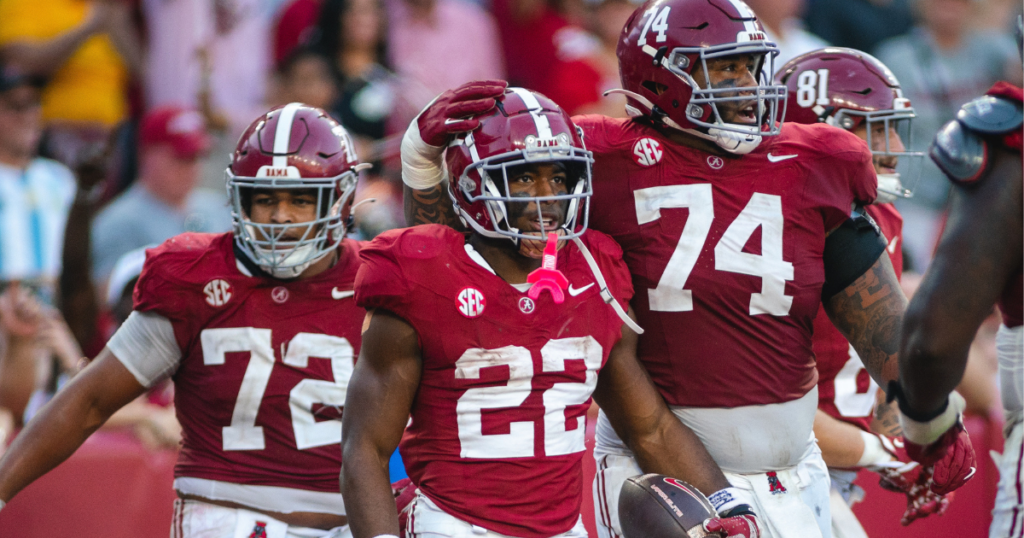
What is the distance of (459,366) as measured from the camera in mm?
2803

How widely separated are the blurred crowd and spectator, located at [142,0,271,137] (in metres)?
0.01

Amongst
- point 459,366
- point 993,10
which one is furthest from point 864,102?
point 993,10

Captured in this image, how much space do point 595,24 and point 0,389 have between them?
448 centimetres

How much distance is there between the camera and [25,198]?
583 cm

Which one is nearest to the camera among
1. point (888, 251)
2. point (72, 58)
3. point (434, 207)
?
point (434, 207)

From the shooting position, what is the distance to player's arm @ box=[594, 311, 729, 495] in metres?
3.01

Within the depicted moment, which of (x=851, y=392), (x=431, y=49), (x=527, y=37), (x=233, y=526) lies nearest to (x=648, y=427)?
(x=851, y=392)

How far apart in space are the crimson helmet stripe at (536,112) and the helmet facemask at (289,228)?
31.1 inches

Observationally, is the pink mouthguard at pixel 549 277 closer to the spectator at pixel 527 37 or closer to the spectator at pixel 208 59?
the spectator at pixel 208 59

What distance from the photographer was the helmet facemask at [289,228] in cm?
338

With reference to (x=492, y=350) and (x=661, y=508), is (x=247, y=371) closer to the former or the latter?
(x=492, y=350)

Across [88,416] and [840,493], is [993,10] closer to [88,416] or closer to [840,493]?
[840,493]

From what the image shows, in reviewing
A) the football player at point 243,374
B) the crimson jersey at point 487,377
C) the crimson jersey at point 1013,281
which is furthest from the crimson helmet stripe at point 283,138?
the crimson jersey at point 1013,281

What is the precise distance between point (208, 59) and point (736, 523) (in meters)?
4.94
